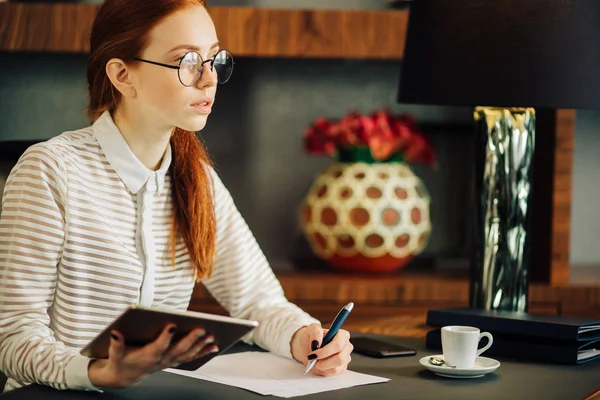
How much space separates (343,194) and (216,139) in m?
0.54

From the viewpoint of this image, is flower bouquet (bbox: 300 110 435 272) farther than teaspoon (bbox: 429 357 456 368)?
Yes

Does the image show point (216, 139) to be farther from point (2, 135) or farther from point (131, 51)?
point (131, 51)

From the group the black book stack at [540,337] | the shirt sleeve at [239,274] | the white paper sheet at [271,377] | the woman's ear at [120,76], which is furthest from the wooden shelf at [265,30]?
the white paper sheet at [271,377]

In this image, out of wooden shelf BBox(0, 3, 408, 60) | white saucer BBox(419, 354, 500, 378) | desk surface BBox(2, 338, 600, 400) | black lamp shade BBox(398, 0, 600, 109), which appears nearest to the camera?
desk surface BBox(2, 338, 600, 400)

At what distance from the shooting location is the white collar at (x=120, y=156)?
1558 mm

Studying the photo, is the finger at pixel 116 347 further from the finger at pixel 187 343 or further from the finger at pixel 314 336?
the finger at pixel 314 336

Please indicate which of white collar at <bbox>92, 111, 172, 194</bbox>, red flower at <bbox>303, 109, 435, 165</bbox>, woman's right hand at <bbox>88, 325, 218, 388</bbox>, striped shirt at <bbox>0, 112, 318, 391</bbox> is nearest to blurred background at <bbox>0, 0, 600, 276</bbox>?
red flower at <bbox>303, 109, 435, 165</bbox>

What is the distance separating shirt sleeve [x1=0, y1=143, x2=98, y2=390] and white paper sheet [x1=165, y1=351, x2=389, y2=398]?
18 cm

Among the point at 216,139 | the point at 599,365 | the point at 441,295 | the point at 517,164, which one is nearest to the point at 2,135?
the point at 216,139

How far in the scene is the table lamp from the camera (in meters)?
1.66

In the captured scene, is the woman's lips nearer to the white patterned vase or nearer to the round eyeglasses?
the round eyeglasses

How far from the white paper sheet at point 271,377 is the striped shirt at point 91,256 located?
0.28ft

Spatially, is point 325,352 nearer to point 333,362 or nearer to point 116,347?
point 333,362

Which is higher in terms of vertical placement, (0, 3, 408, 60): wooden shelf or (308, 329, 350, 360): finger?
(0, 3, 408, 60): wooden shelf
